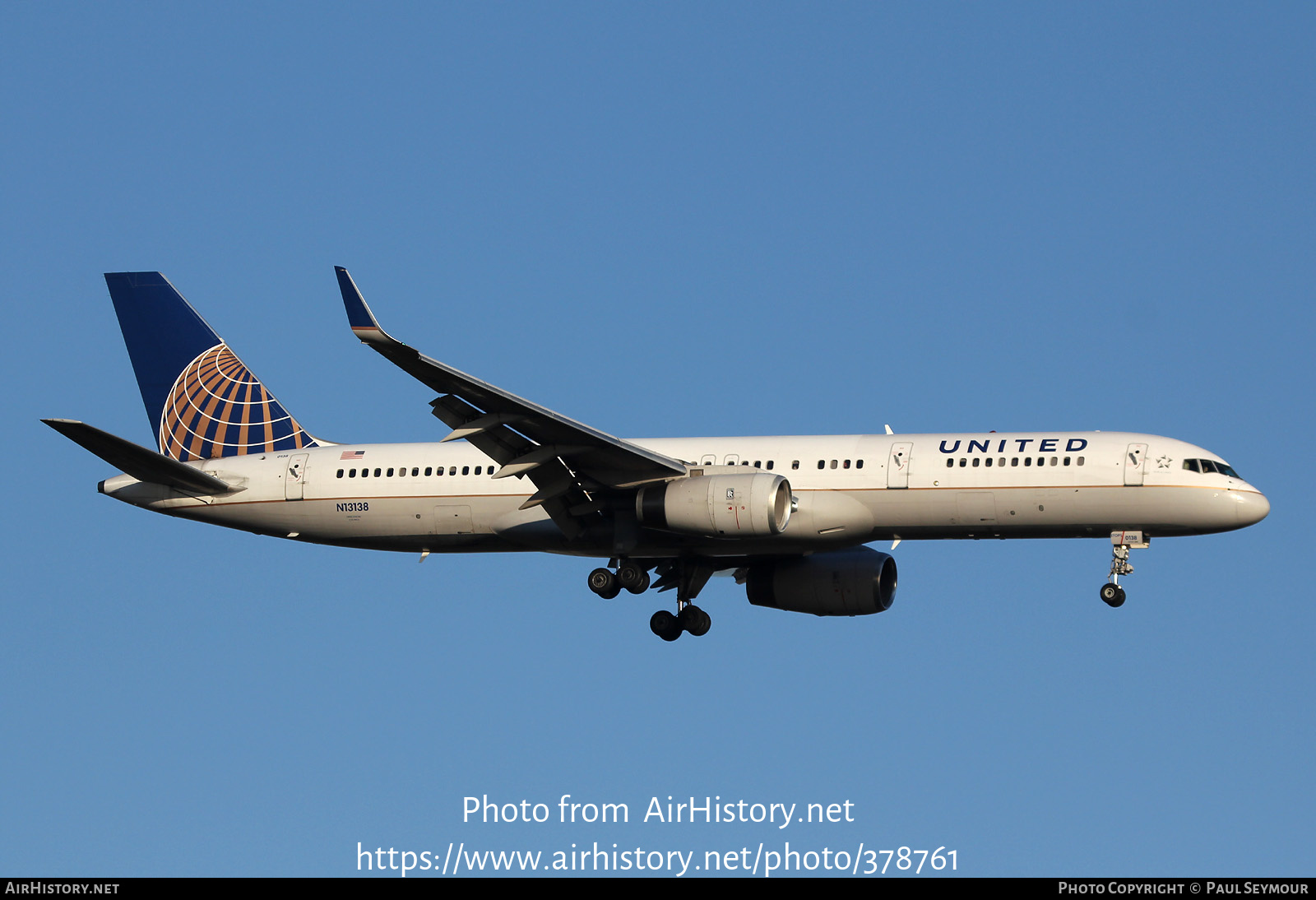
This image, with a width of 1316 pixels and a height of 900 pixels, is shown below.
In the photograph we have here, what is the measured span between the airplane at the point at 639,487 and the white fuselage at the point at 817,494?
0.15ft

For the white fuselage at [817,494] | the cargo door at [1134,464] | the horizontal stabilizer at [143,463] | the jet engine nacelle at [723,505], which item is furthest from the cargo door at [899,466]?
the horizontal stabilizer at [143,463]

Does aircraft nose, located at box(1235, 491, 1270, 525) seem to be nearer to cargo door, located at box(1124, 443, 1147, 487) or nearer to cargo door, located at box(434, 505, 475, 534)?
cargo door, located at box(1124, 443, 1147, 487)

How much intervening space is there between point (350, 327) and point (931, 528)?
583 inches

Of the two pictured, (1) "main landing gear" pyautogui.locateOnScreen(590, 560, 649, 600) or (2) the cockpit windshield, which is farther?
(1) "main landing gear" pyautogui.locateOnScreen(590, 560, 649, 600)

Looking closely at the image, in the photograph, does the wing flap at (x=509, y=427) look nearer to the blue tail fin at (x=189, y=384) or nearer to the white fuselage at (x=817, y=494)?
the white fuselage at (x=817, y=494)

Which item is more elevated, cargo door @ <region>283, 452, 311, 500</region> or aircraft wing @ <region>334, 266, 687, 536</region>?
cargo door @ <region>283, 452, 311, 500</region>

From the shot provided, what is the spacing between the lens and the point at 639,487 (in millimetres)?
42531

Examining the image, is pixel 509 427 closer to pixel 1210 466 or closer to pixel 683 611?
pixel 683 611

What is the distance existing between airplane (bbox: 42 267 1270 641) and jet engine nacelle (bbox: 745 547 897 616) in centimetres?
5

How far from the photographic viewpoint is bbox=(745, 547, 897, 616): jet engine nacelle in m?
46.3

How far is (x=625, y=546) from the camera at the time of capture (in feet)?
143

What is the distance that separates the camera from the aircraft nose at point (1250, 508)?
41.2 metres

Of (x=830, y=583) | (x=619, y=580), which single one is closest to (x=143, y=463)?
(x=619, y=580)

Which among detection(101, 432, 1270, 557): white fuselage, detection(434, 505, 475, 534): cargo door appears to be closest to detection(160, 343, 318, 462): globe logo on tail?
detection(101, 432, 1270, 557): white fuselage
